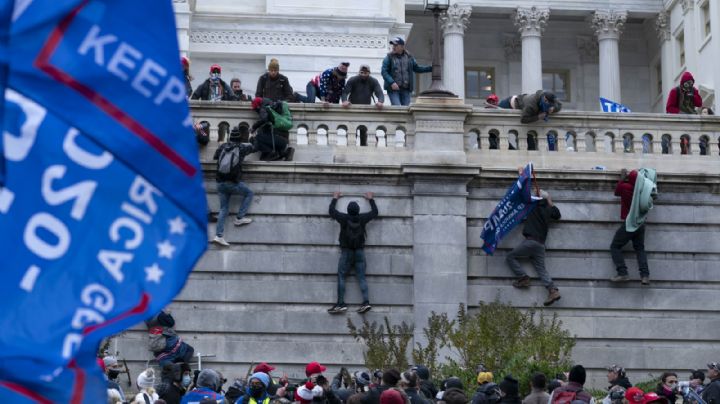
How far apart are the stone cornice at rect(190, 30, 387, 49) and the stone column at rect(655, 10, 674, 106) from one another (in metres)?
18.4

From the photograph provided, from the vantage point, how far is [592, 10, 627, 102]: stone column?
195 feet

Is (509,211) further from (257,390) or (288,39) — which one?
(288,39)

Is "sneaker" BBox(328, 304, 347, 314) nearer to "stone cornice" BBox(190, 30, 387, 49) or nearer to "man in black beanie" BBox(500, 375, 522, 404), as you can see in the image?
"man in black beanie" BBox(500, 375, 522, 404)

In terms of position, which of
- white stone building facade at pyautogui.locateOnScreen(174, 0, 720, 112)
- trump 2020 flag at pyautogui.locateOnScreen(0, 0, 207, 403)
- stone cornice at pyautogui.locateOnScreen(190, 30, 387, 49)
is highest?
white stone building facade at pyautogui.locateOnScreen(174, 0, 720, 112)

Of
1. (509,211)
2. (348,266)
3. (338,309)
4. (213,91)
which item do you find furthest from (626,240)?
(213,91)

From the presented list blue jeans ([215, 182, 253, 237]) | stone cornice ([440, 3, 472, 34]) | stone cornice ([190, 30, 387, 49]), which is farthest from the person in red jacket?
stone cornice ([440, 3, 472, 34])

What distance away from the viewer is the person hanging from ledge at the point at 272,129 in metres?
25.5

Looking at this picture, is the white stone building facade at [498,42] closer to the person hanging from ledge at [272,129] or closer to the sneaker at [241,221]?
the person hanging from ledge at [272,129]

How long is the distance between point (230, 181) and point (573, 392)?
11.5 meters

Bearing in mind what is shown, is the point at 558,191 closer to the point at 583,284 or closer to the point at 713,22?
the point at 583,284

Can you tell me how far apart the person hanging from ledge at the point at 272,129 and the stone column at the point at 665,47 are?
118ft

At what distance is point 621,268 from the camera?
25.5 m

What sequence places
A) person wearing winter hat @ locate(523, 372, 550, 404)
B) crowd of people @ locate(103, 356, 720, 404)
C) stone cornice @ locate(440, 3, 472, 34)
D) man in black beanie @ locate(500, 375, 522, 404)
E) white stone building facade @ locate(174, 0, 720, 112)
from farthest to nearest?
stone cornice @ locate(440, 3, 472, 34) < white stone building facade @ locate(174, 0, 720, 112) < person wearing winter hat @ locate(523, 372, 550, 404) < man in black beanie @ locate(500, 375, 522, 404) < crowd of people @ locate(103, 356, 720, 404)

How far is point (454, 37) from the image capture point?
60969 millimetres
